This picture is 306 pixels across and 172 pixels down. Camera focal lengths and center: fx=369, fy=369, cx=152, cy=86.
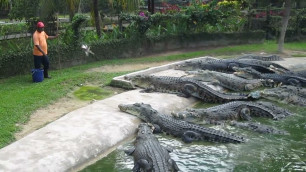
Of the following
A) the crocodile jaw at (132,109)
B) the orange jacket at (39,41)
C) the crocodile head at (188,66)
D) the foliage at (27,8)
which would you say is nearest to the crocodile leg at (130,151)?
the crocodile jaw at (132,109)

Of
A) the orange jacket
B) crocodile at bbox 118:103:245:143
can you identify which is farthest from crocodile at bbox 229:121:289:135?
the orange jacket

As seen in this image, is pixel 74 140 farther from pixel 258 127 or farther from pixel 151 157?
pixel 258 127

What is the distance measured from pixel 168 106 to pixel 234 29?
1100 centimetres

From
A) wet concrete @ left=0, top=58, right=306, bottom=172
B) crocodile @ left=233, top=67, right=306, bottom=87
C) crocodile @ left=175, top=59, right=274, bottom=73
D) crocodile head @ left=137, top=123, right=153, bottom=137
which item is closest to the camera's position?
wet concrete @ left=0, top=58, right=306, bottom=172

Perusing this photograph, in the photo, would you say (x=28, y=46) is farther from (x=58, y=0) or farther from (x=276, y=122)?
(x=276, y=122)

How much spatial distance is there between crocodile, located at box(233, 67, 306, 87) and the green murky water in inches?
143

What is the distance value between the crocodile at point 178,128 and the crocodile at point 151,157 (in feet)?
2.62

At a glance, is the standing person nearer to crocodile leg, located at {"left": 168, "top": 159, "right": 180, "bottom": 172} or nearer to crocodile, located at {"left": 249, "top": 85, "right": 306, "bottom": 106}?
crocodile, located at {"left": 249, "top": 85, "right": 306, "bottom": 106}

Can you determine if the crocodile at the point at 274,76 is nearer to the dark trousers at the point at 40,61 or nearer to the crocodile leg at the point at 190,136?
the crocodile leg at the point at 190,136

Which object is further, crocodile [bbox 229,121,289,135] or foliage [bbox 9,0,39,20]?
foliage [bbox 9,0,39,20]

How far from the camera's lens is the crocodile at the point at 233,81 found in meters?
10.2

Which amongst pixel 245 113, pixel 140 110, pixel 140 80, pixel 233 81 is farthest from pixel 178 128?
pixel 233 81

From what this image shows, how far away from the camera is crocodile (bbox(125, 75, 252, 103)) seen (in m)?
9.01

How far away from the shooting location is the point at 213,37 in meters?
17.3
